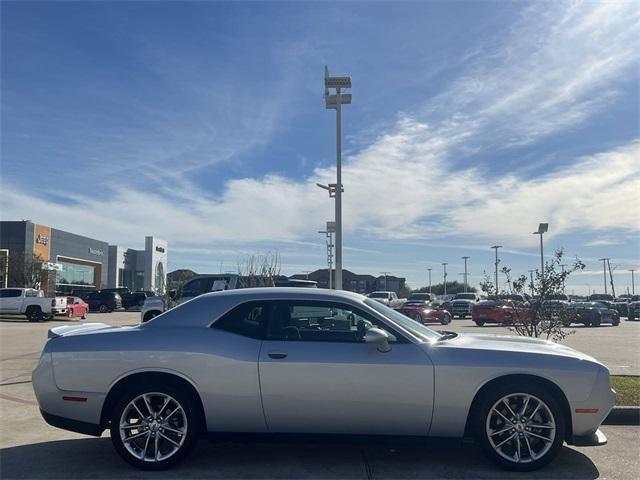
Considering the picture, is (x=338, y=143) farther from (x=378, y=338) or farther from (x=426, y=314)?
(x=378, y=338)

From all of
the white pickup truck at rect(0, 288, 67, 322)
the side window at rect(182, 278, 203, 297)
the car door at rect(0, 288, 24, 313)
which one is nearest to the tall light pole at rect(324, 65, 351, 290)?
the side window at rect(182, 278, 203, 297)

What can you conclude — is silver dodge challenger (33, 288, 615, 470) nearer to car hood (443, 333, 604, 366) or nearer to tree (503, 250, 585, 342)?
car hood (443, 333, 604, 366)

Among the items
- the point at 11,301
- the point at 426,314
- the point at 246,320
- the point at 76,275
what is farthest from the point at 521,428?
the point at 76,275

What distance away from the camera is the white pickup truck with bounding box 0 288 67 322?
29.8 meters

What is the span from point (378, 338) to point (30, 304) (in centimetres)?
2947

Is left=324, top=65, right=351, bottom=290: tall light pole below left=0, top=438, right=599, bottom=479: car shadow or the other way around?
the other way around

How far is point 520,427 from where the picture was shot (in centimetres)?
495

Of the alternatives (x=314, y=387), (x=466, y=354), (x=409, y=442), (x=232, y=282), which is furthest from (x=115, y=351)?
(x=232, y=282)

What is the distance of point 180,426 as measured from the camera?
504cm

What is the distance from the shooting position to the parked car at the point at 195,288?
55.9 feet

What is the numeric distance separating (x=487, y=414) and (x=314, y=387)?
1.48 m

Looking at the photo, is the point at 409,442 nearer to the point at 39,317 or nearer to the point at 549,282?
the point at 549,282

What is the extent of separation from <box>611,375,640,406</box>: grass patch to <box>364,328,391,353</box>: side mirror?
13.0ft

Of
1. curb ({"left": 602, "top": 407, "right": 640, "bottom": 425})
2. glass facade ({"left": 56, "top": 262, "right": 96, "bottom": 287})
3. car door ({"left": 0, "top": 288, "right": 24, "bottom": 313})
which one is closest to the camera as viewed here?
curb ({"left": 602, "top": 407, "right": 640, "bottom": 425})
